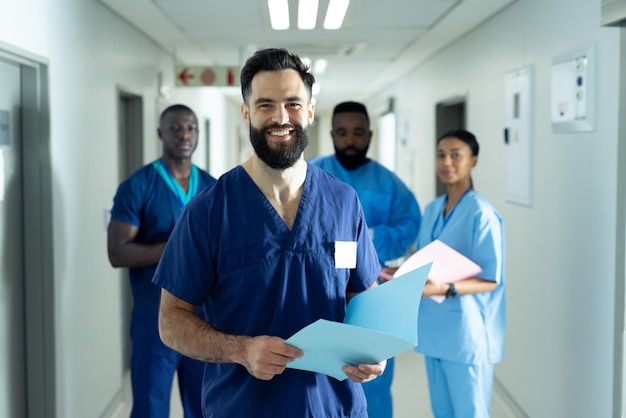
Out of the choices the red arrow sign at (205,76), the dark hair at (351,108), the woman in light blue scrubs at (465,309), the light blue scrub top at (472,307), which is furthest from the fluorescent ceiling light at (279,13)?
the light blue scrub top at (472,307)

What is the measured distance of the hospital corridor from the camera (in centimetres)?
158

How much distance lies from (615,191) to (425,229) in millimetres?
721

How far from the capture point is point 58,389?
3039 millimetres

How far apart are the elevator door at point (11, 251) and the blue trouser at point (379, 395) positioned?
4.37 feet

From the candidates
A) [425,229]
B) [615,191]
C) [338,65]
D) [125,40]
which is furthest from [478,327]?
[338,65]

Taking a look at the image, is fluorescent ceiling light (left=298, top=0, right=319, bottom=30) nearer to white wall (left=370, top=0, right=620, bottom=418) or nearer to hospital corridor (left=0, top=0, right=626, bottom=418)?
hospital corridor (left=0, top=0, right=626, bottom=418)

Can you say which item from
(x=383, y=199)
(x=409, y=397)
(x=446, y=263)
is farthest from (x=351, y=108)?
(x=409, y=397)

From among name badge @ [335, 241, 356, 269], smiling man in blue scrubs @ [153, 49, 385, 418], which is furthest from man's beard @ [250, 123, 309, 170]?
name badge @ [335, 241, 356, 269]

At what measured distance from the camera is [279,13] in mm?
4301

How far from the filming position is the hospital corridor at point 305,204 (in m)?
1.58

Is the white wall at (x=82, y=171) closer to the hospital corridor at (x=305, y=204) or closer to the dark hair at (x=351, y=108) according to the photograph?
the hospital corridor at (x=305, y=204)

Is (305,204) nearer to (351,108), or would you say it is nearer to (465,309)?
(465,309)

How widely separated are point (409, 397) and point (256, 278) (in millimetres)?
2932

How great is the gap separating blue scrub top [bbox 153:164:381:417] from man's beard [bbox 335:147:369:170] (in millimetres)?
1390
